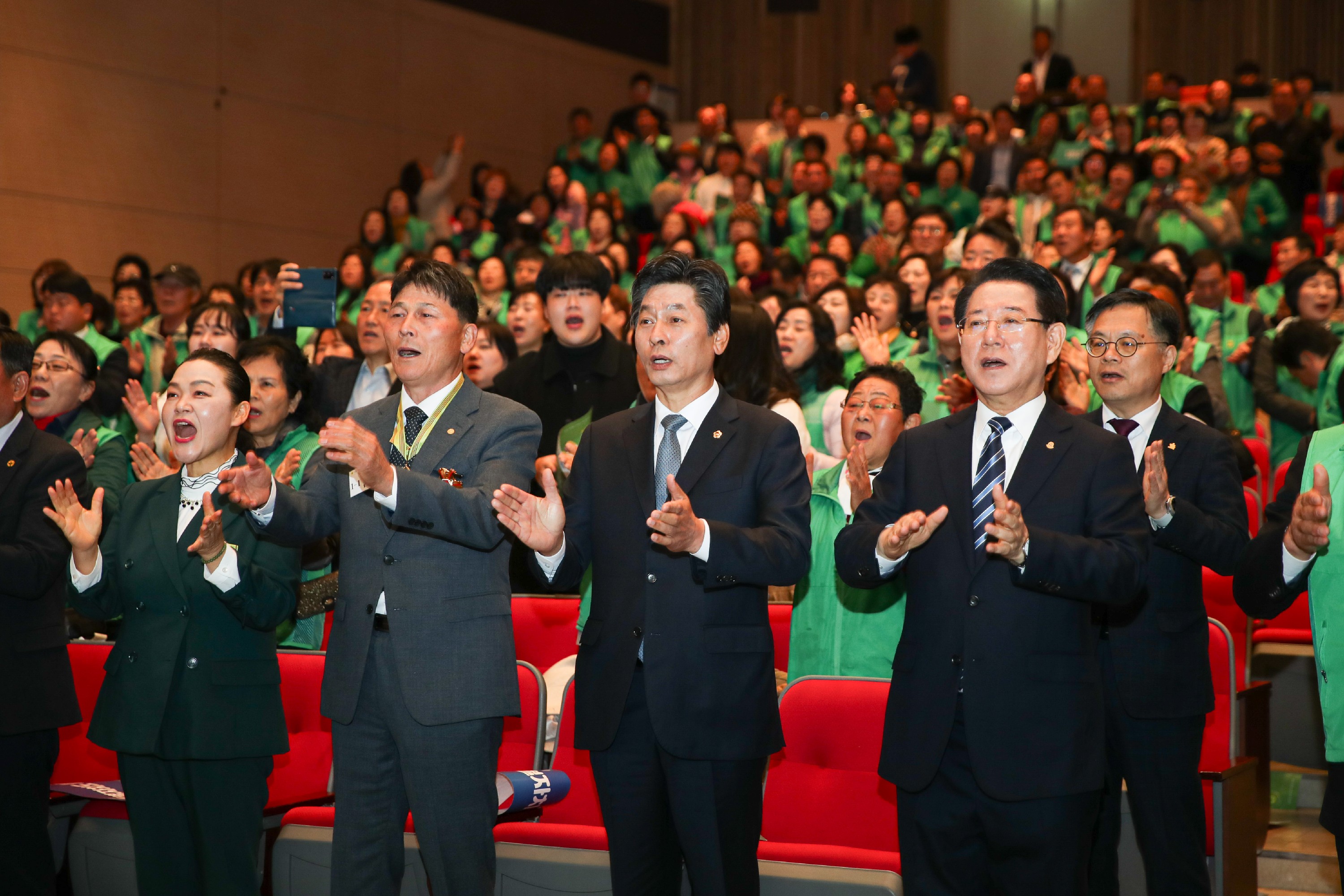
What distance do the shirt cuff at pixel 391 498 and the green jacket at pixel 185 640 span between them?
521 millimetres

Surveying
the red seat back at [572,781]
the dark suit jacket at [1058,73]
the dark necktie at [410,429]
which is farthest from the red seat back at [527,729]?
the dark suit jacket at [1058,73]

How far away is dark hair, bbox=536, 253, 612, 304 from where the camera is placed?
14.6 feet

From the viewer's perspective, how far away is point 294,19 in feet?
36.3

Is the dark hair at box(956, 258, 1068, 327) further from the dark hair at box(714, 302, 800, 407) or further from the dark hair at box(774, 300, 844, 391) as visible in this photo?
the dark hair at box(774, 300, 844, 391)

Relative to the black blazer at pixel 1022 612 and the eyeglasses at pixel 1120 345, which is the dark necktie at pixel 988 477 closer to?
the black blazer at pixel 1022 612

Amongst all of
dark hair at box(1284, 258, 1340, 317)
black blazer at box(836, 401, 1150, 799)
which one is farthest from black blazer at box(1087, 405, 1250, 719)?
dark hair at box(1284, 258, 1340, 317)

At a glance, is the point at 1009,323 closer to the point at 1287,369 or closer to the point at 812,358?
the point at 812,358

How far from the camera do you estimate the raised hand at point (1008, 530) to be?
2.15m

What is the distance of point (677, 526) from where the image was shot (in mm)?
2277

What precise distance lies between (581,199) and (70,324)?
4488 millimetres

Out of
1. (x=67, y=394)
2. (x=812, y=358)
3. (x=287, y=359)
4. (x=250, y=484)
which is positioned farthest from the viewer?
(x=812, y=358)

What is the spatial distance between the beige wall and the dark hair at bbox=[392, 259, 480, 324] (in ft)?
24.4

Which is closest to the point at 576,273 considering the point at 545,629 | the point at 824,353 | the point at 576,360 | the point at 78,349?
the point at 576,360

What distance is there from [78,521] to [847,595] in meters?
1.83
